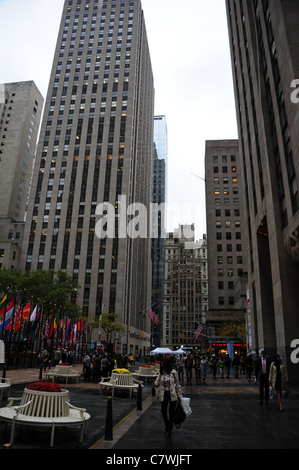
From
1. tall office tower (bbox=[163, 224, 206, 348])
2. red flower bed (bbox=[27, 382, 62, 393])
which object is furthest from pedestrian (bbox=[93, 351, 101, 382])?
tall office tower (bbox=[163, 224, 206, 348])

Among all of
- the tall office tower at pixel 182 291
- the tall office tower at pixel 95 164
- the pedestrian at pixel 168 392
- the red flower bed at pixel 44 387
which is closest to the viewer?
the red flower bed at pixel 44 387

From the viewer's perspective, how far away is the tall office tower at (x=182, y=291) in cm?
14488

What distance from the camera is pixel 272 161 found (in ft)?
102

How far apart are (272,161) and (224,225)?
6245 cm

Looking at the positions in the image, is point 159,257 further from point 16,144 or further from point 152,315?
point 152,315

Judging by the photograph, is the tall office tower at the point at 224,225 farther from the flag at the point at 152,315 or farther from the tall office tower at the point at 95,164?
the flag at the point at 152,315

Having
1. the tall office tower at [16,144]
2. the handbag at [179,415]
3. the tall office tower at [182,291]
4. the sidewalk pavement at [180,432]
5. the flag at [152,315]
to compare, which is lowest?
the sidewalk pavement at [180,432]

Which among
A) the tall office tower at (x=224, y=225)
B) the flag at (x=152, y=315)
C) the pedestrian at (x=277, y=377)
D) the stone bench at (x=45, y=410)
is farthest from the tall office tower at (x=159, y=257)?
the stone bench at (x=45, y=410)

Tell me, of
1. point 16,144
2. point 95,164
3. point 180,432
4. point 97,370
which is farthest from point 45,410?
point 16,144

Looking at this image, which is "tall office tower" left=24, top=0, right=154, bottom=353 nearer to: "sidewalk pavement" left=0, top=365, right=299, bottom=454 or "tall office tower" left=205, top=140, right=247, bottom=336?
"tall office tower" left=205, top=140, right=247, bottom=336

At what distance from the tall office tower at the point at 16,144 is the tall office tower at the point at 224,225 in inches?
2316

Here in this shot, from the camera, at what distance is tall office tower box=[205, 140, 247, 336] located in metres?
85.9

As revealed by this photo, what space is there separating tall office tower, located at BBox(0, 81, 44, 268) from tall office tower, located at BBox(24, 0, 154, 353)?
57.7 ft
